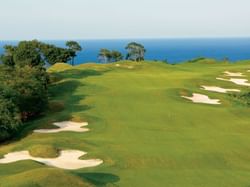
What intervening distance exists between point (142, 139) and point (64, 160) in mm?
6398

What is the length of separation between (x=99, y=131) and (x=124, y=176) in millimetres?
11828

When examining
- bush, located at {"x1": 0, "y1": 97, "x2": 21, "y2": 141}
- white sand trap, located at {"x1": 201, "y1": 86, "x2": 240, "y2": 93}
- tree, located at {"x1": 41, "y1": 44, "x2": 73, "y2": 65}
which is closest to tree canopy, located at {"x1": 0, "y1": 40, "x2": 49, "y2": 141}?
bush, located at {"x1": 0, "y1": 97, "x2": 21, "y2": 141}

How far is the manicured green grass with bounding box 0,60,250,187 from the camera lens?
2211 centimetres

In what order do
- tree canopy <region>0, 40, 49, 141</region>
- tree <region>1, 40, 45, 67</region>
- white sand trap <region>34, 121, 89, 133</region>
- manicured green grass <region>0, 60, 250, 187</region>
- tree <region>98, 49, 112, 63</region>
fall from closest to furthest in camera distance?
1. manicured green grass <region>0, 60, 250, 187</region>
2. tree canopy <region>0, 40, 49, 141</region>
3. white sand trap <region>34, 121, 89, 133</region>
4. tree <region>1, 40, 45, 67</region>
5. tree <region>98, 49, 112, 63</region>

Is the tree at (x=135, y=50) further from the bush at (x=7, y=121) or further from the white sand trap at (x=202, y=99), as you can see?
the bush at (x=7, y=121)

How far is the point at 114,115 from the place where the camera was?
39.8m

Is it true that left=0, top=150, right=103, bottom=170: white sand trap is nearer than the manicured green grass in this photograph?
No

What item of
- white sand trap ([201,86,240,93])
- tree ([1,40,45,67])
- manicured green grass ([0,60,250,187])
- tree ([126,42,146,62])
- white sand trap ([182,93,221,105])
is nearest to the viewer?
manicured green grass ([0,60,250,187])

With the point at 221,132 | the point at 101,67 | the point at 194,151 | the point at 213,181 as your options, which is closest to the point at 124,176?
the point at 213,181

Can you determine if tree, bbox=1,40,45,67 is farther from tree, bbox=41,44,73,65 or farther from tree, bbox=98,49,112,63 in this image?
tree, bbox=98,49,112,63

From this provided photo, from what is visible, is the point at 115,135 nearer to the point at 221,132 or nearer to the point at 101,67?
the point at 221,132

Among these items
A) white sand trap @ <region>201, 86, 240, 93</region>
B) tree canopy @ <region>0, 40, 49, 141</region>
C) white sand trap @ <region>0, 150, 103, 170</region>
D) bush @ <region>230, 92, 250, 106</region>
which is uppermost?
tree canopy @ <region>0, 40, 49, 141</region>

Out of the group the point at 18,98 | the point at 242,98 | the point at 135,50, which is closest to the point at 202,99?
the point at 242,98

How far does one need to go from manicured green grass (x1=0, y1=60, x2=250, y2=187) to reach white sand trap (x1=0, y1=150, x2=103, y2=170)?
0.64 m
